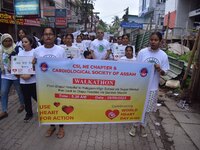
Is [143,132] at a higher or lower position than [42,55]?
lower

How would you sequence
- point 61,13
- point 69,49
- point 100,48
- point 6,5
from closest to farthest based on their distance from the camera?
point 69,49 < point 100,48 < point 6,5 < point 61,13

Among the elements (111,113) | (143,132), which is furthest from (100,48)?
(111,113)

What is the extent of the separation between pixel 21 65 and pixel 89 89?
1737mm

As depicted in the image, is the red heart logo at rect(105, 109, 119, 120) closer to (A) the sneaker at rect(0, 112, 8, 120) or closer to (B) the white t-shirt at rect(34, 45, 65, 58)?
(B) the white t-shirt at rect(34, 45, 65, 58)

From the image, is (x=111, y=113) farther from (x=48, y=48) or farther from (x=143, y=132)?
(x=48, y=48)

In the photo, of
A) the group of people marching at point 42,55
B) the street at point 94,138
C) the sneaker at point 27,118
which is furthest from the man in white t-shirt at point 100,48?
the sneaker at point 27,118

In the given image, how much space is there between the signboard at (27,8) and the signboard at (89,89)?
720 centimetres

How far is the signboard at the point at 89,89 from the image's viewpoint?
140 inches

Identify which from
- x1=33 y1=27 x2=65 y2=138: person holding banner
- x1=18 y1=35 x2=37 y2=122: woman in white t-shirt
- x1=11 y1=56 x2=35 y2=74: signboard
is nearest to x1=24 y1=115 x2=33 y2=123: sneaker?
x1=18 y1=35 x2=37 y2=122: woman in white t-shirt

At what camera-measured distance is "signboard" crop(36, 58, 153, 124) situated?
357 cm

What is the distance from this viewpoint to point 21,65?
4660 mm

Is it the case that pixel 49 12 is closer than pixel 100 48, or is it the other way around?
pixel 100 48

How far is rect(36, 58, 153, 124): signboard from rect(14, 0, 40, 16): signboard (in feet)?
23.6

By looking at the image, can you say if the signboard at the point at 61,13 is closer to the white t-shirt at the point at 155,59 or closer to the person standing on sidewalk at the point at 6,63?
the person standing on sidewalk at the point at 6,63
